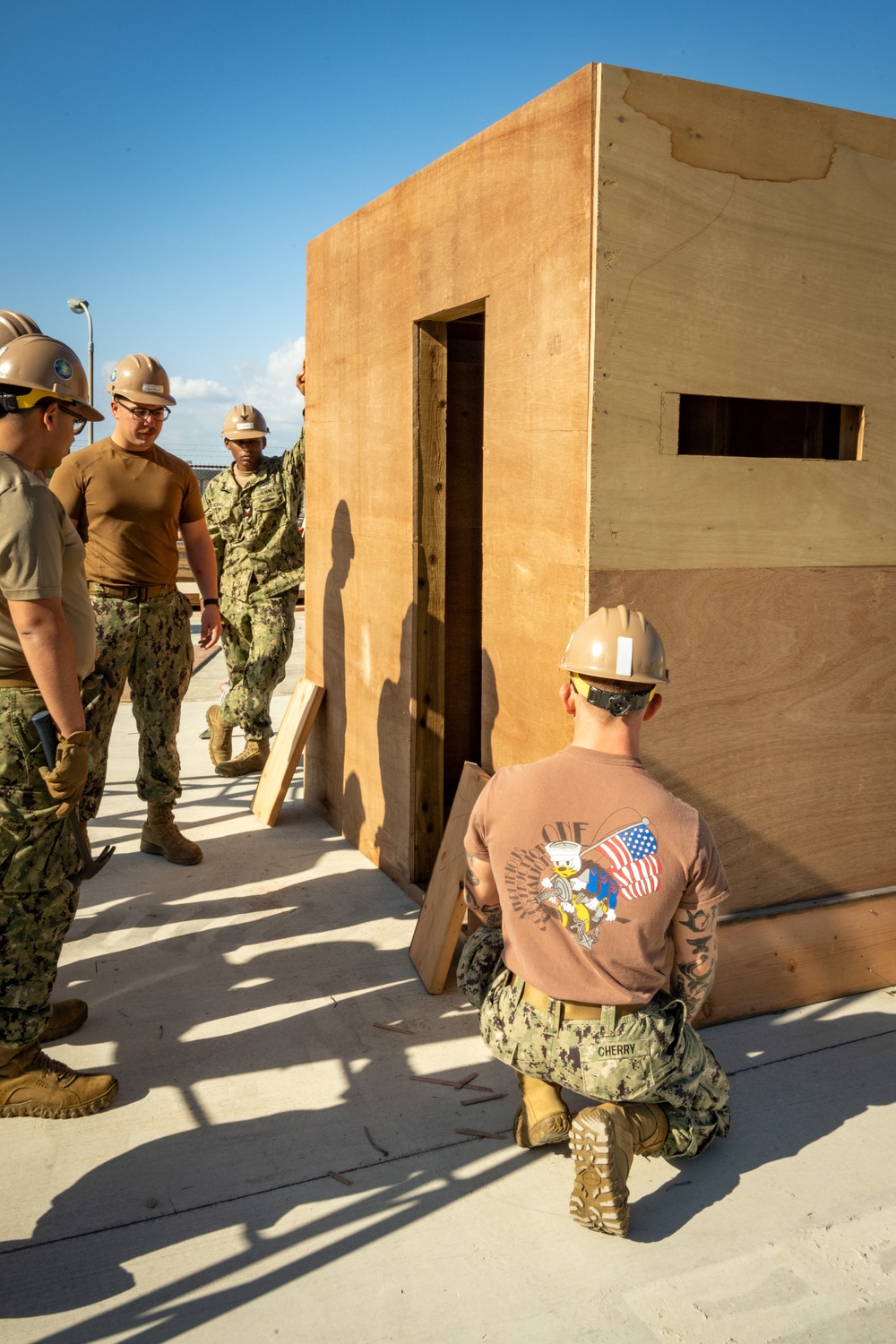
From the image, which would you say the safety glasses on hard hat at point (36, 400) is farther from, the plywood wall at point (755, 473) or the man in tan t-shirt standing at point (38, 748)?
the plywood wall at point (755, 473)

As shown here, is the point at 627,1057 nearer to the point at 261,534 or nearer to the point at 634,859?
the point at 634,859

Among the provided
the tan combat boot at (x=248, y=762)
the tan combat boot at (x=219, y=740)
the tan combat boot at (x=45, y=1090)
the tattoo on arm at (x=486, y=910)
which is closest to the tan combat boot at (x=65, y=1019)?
the tan combat boot at (x=45, y=1090)

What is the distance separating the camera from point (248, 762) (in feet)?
22.7

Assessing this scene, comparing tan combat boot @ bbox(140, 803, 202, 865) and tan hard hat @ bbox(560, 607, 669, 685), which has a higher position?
tan hard hat @ bbox(560, 607, 669, 685)

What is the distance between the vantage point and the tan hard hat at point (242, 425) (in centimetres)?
672

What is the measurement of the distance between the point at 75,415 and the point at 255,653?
3672mm

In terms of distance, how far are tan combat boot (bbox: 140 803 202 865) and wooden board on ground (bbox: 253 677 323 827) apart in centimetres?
59

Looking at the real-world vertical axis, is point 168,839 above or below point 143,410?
below

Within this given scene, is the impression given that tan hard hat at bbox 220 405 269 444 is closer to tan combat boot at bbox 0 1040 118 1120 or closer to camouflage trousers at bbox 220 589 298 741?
camouflage trousers at bbox 220 589 298 741

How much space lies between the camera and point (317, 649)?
5.84 meters

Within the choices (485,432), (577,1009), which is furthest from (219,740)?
(577,1009)

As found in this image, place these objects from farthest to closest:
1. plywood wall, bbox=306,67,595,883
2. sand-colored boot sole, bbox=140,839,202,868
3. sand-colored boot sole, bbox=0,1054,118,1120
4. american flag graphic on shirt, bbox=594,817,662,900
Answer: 1. sand-colored boot sole, bbox=140,839,202,868
2. plywood wall, bbox=306,67,595,883
3. sand-colored boot sole, bbox=0,1054,118,1120
4. american flag graphic on shirt, bbox=594,817,662,900

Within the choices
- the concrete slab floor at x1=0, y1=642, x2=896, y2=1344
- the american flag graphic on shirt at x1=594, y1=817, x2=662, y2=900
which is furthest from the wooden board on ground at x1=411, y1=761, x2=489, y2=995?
the american flag graphic on shirt at x1=594, y1=817, x2=662, y2=900

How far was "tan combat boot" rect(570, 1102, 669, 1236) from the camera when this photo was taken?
95.0 inches
